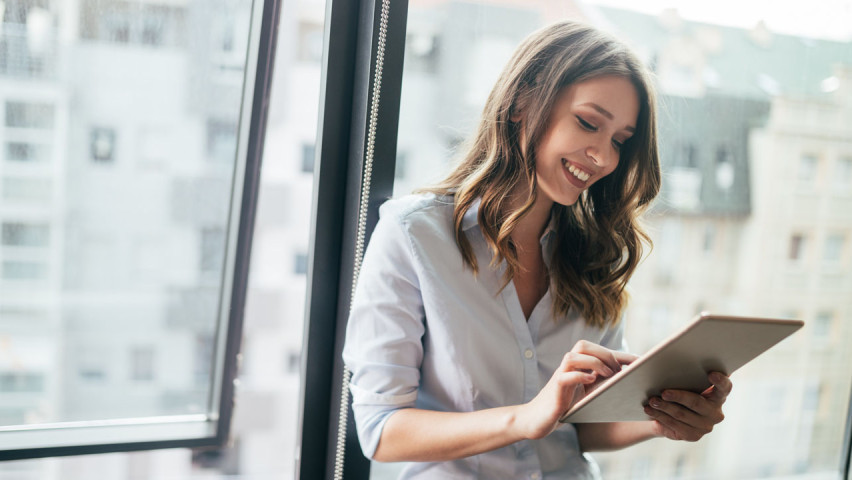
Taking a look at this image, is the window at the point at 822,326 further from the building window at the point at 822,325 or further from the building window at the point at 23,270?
the building window at the point at 23,270

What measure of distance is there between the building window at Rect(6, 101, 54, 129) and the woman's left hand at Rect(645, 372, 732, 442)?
1101mm

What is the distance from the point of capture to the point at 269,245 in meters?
1.43

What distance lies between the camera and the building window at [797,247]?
210 cm

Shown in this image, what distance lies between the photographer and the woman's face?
3.79 feet

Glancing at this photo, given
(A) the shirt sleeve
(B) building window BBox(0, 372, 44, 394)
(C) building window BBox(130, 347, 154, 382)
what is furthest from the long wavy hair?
(B) building window BBox(0, 372, 44, 394)

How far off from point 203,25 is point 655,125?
86 centimetres

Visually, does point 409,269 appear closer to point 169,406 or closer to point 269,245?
point 269,245

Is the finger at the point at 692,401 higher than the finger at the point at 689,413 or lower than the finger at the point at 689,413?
higher

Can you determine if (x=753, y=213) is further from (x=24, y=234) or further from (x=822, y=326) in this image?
(x=24, y=234)

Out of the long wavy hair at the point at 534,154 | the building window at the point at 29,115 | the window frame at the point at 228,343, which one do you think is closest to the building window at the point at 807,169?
the long wavy hair at the point at 534,154

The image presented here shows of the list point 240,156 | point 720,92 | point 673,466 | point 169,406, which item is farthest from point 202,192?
point 673,466

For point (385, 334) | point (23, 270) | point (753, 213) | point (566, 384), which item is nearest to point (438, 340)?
point (385, 334)

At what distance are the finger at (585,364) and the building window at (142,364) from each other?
2.76 ft

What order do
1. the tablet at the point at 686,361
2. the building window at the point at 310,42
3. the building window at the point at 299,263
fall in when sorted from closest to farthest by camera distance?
the tablet at the point at 686,361
the building window at the point at 310,42
the building window at the point at 299,263
